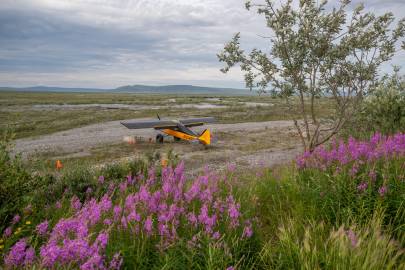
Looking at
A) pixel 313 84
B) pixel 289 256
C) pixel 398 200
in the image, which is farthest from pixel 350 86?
pixel 289 256

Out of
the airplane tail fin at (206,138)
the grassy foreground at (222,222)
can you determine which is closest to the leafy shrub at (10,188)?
the grassy foreground at (222,222)

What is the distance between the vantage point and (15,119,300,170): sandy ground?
655 inches

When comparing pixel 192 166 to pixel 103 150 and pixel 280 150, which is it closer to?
pixel 280 150

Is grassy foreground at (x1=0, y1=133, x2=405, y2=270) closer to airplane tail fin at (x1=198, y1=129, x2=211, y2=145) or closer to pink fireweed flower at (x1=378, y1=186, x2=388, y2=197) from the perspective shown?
pink fireweed flower at (x1=378, y1=186, x2=388, y2=197)

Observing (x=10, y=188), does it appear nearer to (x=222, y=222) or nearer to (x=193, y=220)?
(x=193, y=220)

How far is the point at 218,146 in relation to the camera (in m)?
21.7

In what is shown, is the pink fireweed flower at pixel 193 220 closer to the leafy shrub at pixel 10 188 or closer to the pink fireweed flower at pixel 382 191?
the pink fireweed flower at pixel 382 191

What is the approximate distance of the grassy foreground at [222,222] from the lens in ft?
11.5

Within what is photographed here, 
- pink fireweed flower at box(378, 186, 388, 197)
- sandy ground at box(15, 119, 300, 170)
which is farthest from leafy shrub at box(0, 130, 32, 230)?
sandy ground at box(15, 119, 300, 170)

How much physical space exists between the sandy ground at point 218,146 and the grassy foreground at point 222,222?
315 inches

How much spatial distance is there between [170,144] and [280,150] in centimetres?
792

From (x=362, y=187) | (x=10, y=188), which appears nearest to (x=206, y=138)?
(x=10, y=188)

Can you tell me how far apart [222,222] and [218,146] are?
17276 mm

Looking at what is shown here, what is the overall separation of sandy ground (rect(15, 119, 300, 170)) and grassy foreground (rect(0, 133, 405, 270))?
799 centimetres
